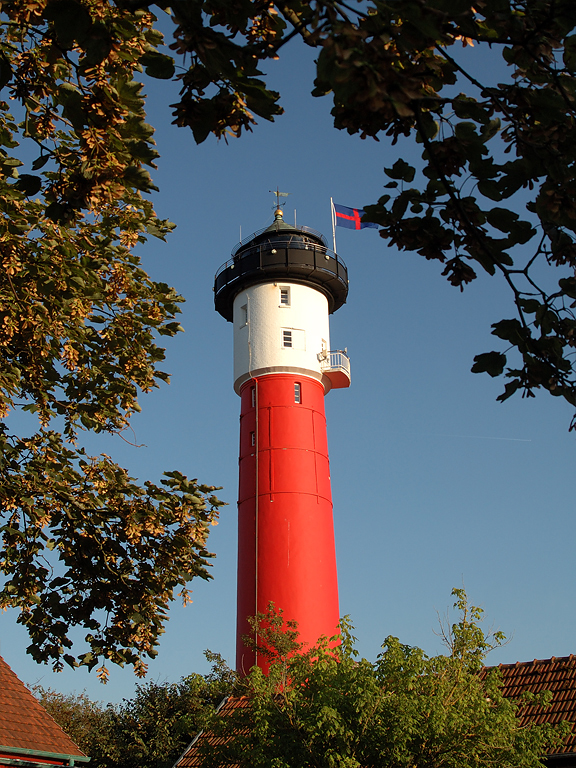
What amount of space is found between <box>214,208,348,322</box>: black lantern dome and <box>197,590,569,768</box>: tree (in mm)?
16780

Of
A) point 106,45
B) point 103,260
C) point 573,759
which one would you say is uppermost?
point 103,260

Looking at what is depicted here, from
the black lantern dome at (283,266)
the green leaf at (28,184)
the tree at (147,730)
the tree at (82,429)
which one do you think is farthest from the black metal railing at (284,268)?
the green leaf at (28,184)

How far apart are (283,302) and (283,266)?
4.52 ft

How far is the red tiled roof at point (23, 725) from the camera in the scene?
1557cm

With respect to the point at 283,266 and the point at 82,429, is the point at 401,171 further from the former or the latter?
the point at 283,266

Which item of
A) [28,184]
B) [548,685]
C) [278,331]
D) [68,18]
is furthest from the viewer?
[278,331]

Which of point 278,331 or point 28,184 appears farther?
point 278,331

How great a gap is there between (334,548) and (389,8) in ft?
80.6

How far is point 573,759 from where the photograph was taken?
15.7 m

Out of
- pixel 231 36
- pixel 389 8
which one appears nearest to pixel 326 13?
pixel 389 8

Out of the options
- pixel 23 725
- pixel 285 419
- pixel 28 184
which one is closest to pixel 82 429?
pixel 28 184

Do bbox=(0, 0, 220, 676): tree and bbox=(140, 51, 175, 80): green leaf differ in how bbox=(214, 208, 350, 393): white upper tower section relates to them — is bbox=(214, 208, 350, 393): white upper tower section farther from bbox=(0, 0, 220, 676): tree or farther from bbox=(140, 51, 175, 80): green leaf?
bbox=(140, 51, 175, 80): green leaf

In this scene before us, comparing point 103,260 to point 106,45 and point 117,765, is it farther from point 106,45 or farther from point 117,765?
point 117,765

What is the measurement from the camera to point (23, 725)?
53.2ft
